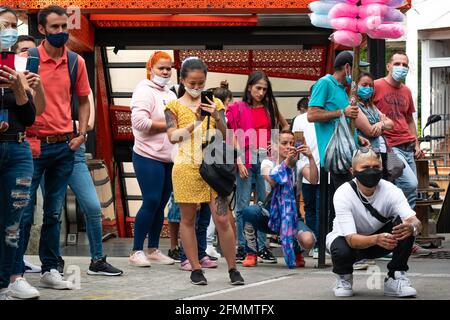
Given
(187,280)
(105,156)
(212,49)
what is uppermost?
(212,49)

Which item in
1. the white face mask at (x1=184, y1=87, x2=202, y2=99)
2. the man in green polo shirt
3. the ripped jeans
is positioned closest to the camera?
the ripped jeans

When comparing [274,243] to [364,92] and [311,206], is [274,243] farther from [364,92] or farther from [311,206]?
[364,92]

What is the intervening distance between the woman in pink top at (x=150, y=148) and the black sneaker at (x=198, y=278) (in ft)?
4.36

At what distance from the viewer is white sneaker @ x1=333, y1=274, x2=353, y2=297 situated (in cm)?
793

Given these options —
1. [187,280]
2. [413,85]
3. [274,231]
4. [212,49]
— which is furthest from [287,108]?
[413,85]

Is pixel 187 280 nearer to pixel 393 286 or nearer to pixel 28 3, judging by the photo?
pixel 393 286

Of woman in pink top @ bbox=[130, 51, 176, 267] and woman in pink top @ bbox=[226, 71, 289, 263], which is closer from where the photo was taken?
woman in pink top @ bbox=[130, 51, 176, 267]

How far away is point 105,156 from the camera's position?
15242mm

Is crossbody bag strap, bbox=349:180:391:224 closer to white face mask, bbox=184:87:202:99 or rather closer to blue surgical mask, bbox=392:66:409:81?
white face mask, bbox=184:87:202:99

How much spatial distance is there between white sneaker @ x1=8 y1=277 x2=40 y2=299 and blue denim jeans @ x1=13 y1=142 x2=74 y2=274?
0.84m

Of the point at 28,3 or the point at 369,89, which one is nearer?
the point at 369,89

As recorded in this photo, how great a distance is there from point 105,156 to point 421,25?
2169cm

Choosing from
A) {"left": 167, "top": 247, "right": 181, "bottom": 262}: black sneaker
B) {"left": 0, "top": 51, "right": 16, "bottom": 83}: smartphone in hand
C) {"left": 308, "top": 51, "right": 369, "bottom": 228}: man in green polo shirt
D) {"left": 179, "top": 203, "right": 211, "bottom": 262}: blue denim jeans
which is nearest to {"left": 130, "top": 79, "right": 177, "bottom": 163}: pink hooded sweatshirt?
{"left": 179, "top": 203, "right": 211, "bottom": 262}: blue denim jeans

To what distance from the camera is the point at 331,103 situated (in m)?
9.80
